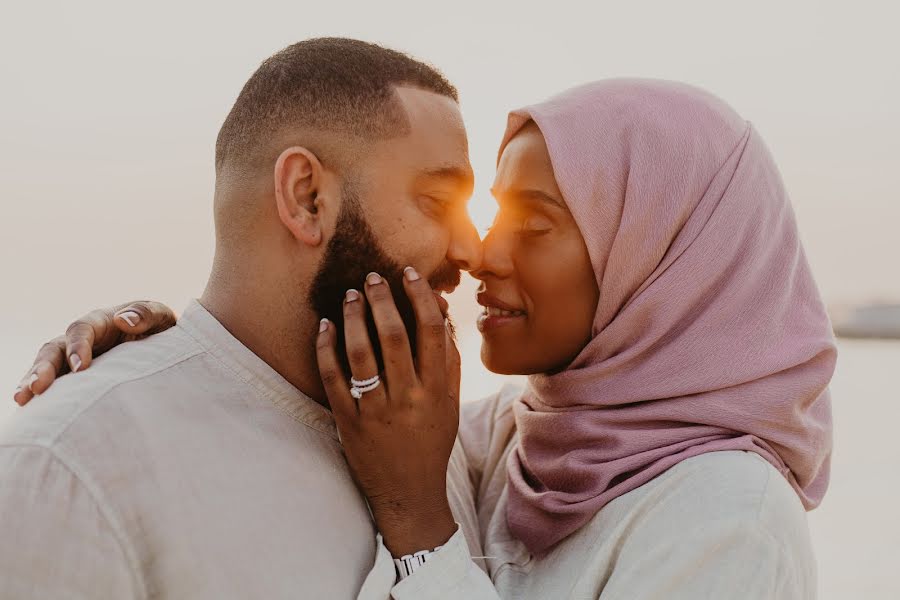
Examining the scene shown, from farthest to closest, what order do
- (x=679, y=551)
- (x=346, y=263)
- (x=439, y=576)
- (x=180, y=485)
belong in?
1. (x=346, y=263)
2. (x=439, y=576)
3. (x=679, y=551)
4. (x=180, y=485)

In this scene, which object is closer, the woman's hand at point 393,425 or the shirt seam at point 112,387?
the shirt seam at point 112,387

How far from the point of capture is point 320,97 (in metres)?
2.34

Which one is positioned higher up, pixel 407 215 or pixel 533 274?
pixel 407 215

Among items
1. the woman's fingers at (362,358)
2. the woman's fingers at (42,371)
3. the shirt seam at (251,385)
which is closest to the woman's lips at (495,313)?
the woman's fingers at (362,358)

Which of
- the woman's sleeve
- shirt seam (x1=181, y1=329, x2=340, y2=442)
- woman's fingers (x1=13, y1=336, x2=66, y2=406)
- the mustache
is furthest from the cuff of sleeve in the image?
woman's fingers (x1=13, y1=336, x2=66, y2=406)

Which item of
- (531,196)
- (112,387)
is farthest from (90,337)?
(531,196)

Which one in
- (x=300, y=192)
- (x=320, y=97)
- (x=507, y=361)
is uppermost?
(x=320, y=97)

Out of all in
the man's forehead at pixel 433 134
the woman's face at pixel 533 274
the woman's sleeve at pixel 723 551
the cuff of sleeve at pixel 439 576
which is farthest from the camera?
the woman's face at pixel 533 274

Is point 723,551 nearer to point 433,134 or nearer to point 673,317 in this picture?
point 673,317

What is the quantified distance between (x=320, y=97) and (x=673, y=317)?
1205mm

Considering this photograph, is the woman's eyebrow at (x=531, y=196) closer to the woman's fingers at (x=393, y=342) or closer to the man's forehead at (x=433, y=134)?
the man's forehead at (x=433, y=134)

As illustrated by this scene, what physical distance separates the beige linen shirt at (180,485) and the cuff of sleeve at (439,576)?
13cm

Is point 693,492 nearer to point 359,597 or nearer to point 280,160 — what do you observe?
point 359,597

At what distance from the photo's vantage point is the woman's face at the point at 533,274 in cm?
254
